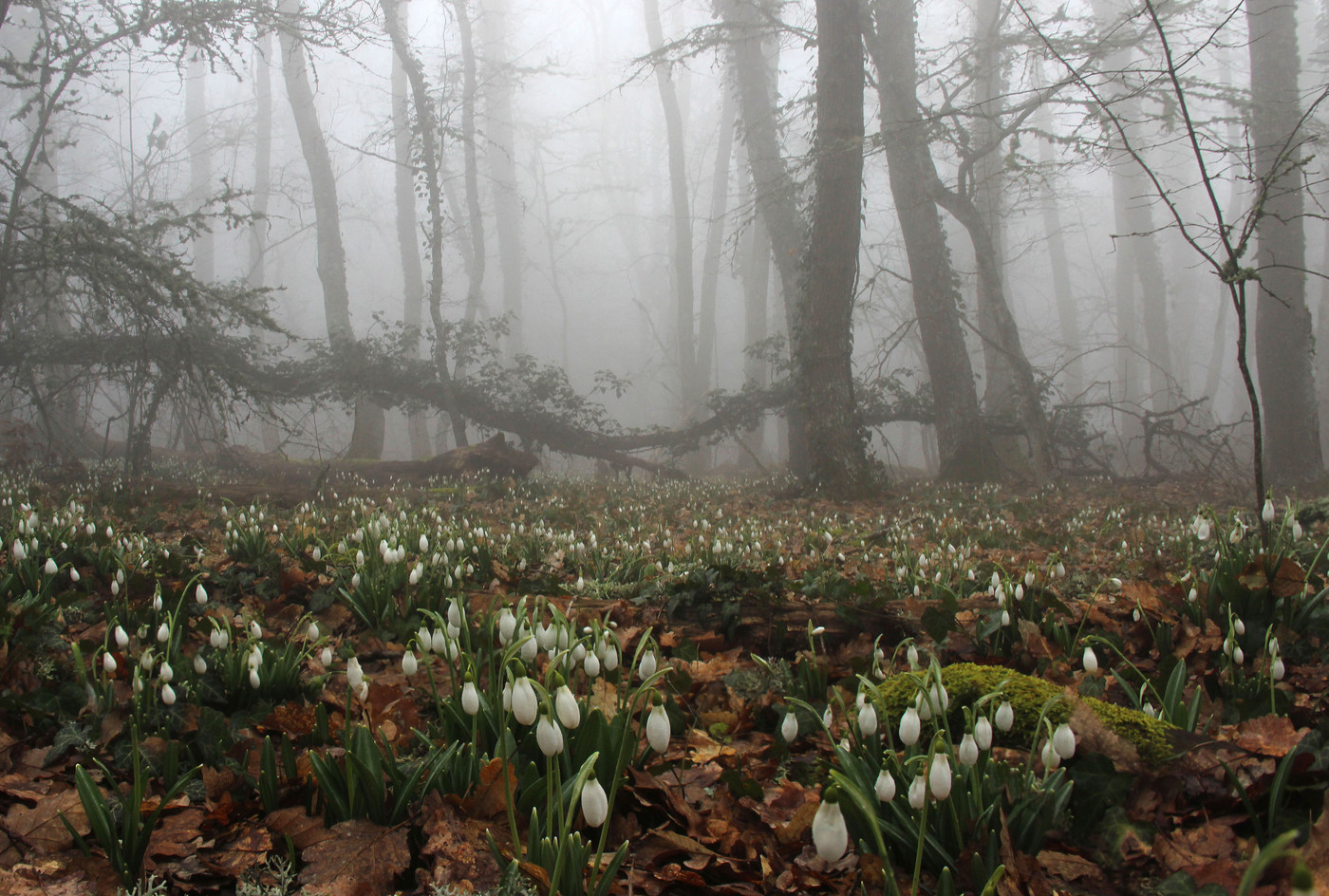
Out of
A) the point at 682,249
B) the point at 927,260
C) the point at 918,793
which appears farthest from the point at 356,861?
the point at 682,249

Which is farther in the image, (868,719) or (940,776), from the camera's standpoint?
(868,719)

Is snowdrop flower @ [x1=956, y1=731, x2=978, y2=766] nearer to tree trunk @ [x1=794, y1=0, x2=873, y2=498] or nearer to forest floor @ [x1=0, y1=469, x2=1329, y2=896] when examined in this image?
forest floor @ [x1=0, y1=469, x2=1329, y2=896]

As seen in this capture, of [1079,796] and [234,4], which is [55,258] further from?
[1079,796]

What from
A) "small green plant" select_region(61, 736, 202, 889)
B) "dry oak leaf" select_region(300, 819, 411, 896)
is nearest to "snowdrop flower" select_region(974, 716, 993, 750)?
"dry oak leaf" select_region(300, 819, 411, 896)

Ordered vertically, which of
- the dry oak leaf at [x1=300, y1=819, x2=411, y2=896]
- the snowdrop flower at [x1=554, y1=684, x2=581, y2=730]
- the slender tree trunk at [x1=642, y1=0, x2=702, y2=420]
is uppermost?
the slender tree trunk at [x1=642, y1=0, x2=702, y2=420]

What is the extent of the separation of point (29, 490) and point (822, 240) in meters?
8.53

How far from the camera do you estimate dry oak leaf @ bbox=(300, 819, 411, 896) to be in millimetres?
1611

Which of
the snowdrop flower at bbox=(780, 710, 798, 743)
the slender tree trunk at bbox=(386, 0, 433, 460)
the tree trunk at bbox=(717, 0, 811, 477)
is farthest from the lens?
the slender tree trunk at bbox=(386, 0, 433, 460)

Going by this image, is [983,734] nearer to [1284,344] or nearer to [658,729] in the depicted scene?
[658,729]

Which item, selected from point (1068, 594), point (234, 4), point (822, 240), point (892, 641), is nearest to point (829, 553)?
point (1068, 594)

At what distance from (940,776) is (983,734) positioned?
26 cm

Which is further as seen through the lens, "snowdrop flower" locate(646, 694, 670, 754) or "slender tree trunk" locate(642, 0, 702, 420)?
"slender tree trunk" locate(642, 0, 702, 420)

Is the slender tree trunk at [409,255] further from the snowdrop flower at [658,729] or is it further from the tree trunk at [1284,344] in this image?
the snowdrop flower at [658,729]

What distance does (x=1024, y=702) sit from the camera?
92.7 inches
